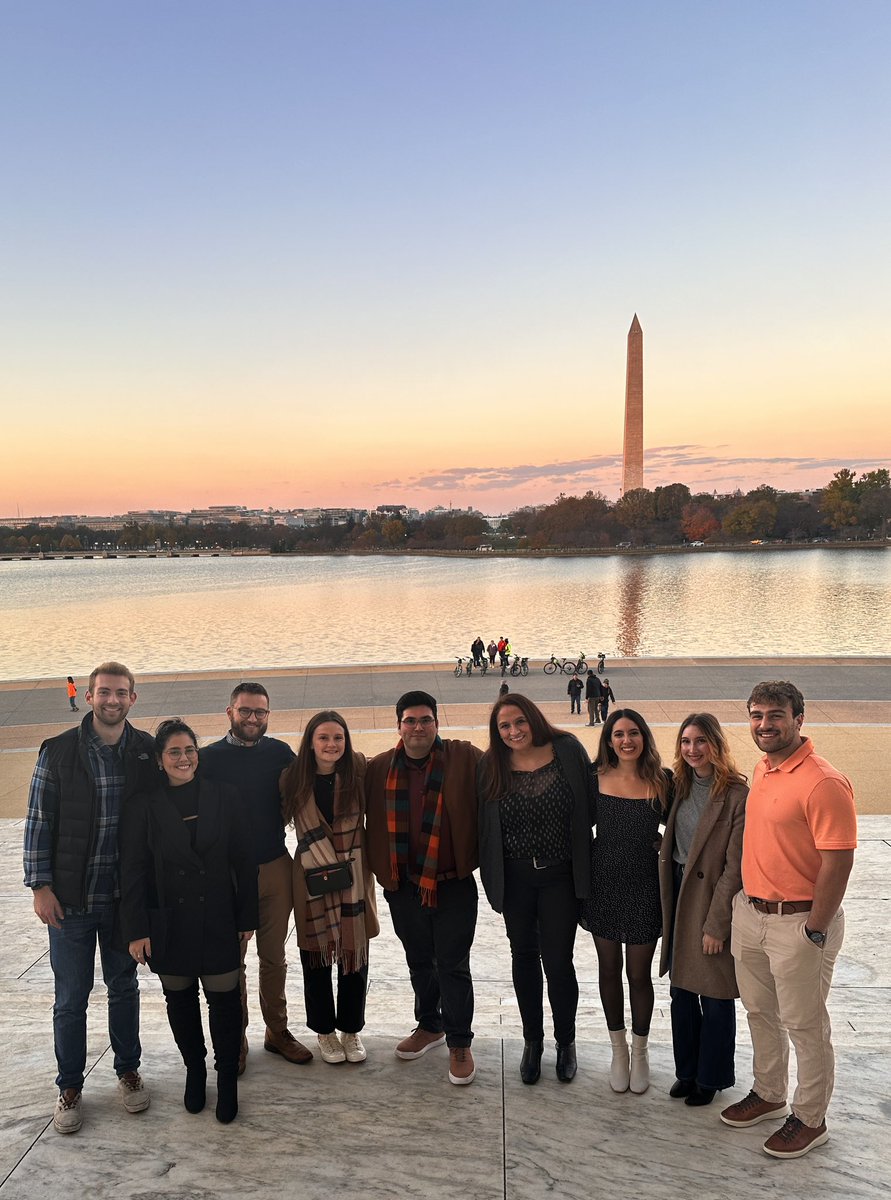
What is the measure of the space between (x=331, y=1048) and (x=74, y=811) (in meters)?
1.51

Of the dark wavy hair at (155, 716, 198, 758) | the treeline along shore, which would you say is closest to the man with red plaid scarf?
the dark wavy hair at (155, 716, 198, 758)

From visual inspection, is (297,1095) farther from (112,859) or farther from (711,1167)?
(711,1167)

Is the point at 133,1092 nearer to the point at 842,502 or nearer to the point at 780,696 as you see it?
the point at 780,696

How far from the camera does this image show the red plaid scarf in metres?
3.43

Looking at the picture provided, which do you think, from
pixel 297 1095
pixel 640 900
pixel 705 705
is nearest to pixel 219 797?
pixel 297 1095

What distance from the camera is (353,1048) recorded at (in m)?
3.57

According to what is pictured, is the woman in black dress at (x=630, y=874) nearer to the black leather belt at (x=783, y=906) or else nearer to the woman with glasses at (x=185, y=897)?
the black leather belt at (x=783, y=906)

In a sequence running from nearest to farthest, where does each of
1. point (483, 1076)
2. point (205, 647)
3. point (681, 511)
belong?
point (483, 1076) < point (205, 647) < point (681, 511)

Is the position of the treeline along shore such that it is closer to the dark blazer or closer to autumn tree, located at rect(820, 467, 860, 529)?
autumn tree, located at rect(820, 467, 860, 529)

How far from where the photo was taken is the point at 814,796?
2.91 meters

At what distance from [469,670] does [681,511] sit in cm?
13256

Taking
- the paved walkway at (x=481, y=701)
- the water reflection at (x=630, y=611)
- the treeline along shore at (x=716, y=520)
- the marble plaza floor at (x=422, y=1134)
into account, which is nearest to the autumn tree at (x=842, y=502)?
the treeline along shore at (x=716, y=520)

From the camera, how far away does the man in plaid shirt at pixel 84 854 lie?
3.22 m

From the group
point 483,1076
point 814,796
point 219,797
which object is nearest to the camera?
point 814,796
